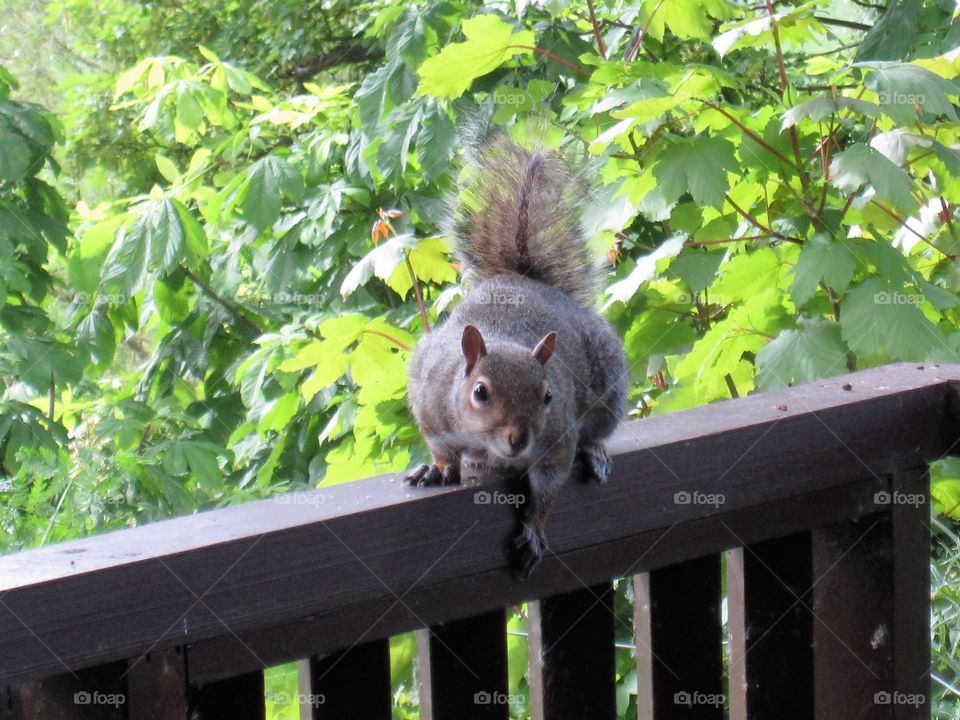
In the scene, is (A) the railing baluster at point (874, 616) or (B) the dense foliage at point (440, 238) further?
(B) the dense foliage at point (440, 238)

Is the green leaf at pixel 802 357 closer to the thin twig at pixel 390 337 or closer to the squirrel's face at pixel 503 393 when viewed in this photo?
the squirrel's face at pixel 503 393

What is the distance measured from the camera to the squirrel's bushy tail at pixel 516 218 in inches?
52.1

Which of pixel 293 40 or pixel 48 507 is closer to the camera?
pixel 48 507

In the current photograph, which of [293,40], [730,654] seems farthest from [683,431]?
[293,40]

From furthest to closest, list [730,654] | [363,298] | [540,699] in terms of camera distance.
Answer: [363,298] < [730,654] < [540,699]

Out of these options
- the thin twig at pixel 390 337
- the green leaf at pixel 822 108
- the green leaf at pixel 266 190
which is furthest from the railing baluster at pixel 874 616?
the green leaf at pixel 266 190

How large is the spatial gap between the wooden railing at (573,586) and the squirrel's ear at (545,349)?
15cm

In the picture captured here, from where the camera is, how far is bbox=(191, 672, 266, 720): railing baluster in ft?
1.96

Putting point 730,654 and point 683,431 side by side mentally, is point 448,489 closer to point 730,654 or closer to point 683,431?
point 683,431

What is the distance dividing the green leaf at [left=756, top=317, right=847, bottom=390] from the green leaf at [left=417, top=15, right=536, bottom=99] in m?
0.50

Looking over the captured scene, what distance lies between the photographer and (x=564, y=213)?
137 cm

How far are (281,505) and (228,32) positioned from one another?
3967mm

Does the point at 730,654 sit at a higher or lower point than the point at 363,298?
lower

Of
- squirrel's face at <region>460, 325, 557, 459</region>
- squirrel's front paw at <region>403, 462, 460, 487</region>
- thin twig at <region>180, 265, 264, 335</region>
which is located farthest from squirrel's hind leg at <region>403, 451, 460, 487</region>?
thin twig at <region>180, 265, 264, 335</region>
